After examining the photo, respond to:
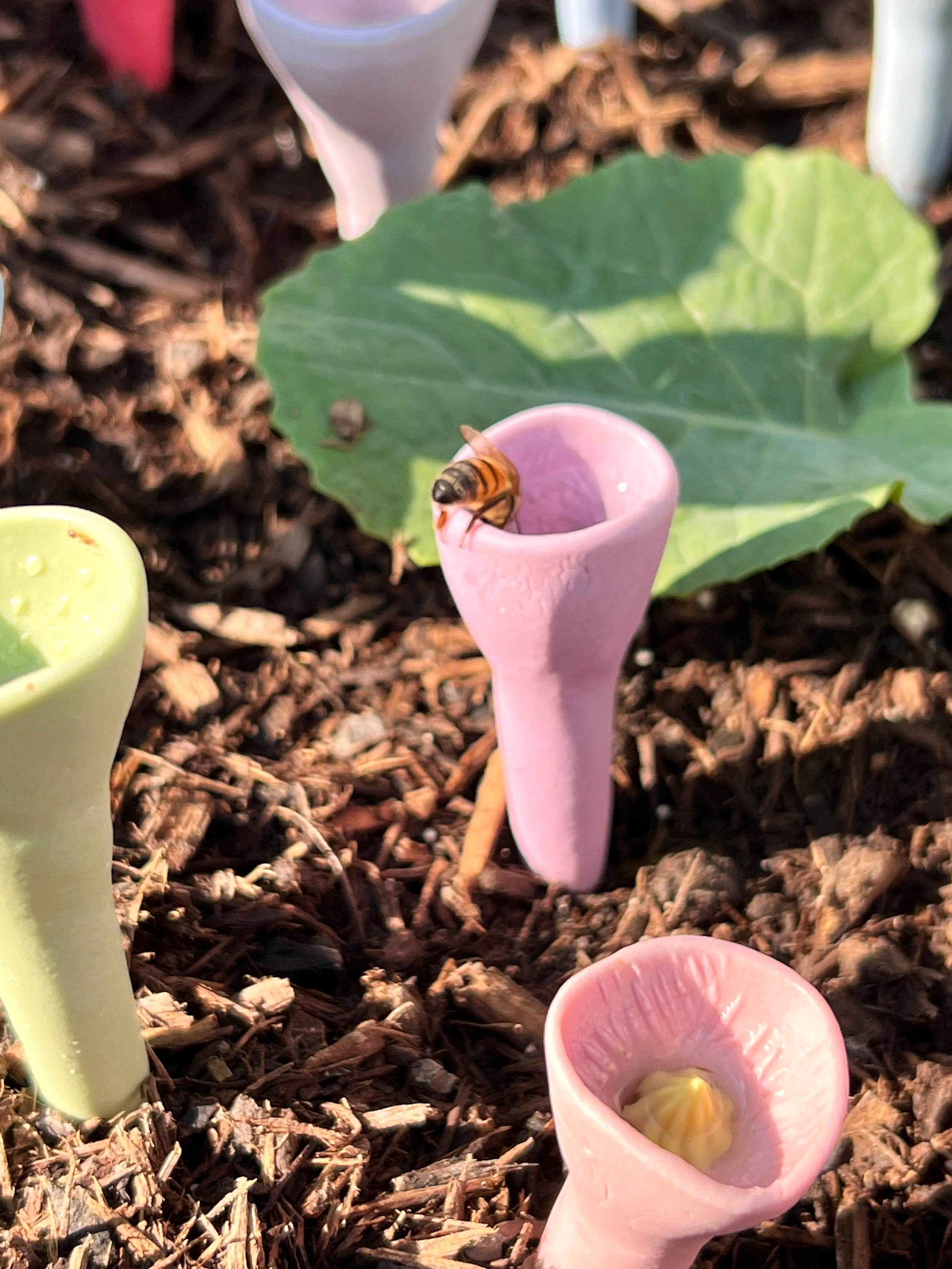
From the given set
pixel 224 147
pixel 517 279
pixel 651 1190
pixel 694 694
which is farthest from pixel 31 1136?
pixel 224 147

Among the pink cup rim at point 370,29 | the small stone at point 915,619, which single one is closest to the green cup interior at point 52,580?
the pink cup rim at point 370,29

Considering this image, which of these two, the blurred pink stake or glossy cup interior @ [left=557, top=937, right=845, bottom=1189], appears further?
the blurred pink stake

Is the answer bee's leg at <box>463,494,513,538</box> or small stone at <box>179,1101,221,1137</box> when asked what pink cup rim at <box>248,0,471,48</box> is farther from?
small stone at <box>179,1101,221,1137</box>

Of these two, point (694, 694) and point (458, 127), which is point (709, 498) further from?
point (458, 127)

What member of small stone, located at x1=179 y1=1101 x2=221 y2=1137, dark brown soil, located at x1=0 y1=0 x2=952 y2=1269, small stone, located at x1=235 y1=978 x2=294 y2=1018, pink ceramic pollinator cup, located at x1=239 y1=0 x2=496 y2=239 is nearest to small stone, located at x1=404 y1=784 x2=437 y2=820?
dark brown soil, located at x1=0 y1=0 x2=952 y2=1269

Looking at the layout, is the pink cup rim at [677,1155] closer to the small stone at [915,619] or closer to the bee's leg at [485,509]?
the bee's leg at [485,509]

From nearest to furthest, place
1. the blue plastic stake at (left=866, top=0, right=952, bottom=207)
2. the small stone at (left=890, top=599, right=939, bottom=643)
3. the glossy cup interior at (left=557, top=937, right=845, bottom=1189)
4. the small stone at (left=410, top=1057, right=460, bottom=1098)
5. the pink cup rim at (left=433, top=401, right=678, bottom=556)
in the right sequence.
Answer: the glossy cup interior at (left=557, top=937, right=845, bottom=1189) < the pink cup rim at (left=433, top=401, right=678, bottom=556) < the small stone at (left=410, top=1057, right=460, bottom=1098) < the small stone at (left=890, top=599, right=939, bottom=643) < the blue plastic stake at (left=866, top=0, right=952, bottom=207)

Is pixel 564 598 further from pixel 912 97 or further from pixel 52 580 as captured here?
pixel 912 97
